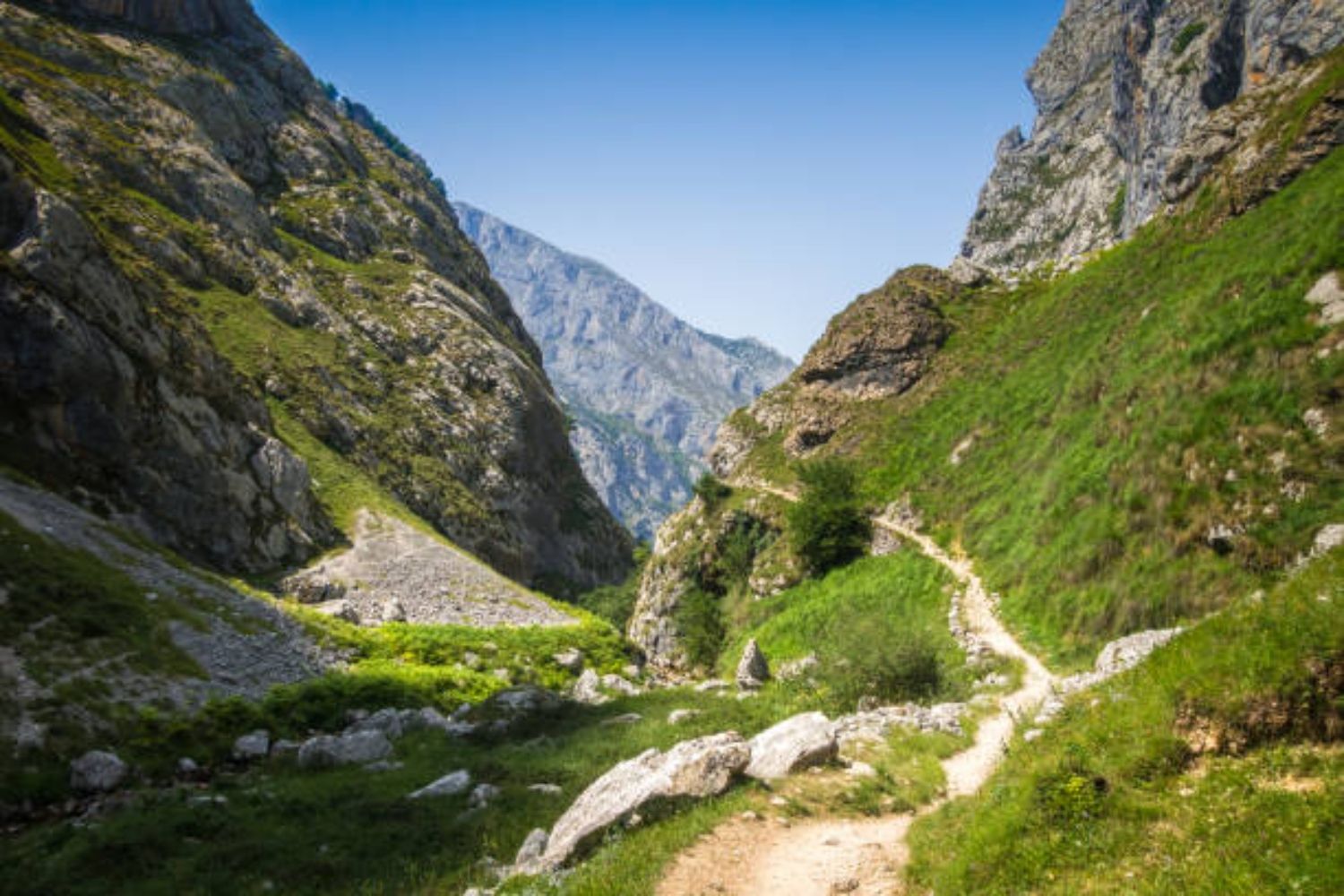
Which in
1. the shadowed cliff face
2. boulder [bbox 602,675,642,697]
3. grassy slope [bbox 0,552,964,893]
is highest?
the shadowed cliff face

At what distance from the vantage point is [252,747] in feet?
74.4

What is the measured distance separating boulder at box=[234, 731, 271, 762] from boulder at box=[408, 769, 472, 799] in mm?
8976

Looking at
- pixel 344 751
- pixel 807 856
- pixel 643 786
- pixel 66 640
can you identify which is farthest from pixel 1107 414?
pixel 66 640

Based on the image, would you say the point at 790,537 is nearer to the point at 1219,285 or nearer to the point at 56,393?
the point at 1219,285

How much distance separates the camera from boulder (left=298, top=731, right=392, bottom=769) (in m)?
20.9

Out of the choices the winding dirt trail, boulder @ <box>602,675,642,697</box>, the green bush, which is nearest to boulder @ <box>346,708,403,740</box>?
boulder @ <box>602,675,642,697</box>

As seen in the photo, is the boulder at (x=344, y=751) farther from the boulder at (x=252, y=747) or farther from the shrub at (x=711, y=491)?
the shrub at (x=711, y=491)

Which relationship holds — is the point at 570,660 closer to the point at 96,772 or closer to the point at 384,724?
the point at 384,724

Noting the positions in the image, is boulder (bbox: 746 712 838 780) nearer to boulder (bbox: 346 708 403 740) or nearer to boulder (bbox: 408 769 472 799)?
boulder (bbox: 408 769 472 799)

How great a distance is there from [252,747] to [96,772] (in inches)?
182

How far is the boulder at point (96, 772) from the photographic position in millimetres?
18344

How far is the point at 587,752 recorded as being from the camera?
20.2 meters

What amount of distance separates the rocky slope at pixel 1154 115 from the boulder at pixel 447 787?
59.9 m

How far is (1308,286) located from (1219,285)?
6.30 metres
